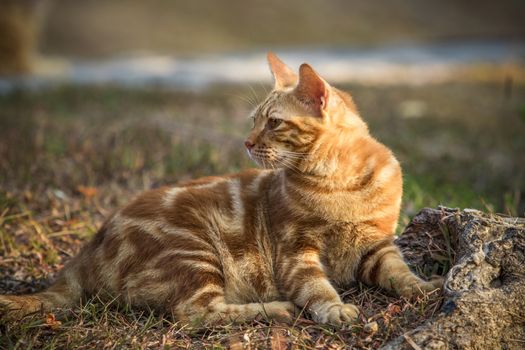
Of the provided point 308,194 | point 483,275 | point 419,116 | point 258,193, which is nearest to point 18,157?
point 258,193

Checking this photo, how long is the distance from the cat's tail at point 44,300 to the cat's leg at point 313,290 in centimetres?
101

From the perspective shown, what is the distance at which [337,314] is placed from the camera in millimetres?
2484

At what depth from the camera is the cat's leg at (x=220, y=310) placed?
264 cm

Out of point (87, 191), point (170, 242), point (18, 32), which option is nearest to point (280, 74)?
point (170, 242)

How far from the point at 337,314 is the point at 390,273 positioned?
38cm

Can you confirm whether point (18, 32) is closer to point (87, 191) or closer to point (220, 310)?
point (87, 191)

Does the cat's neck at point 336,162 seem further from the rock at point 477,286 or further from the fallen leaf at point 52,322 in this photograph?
the fallen leaf at point 52,322

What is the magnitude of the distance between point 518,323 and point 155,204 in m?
1.74

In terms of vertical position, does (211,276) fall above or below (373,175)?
below

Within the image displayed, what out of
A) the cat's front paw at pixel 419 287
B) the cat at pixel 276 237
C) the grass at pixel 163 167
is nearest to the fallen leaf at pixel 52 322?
the grass at pixel 163 167

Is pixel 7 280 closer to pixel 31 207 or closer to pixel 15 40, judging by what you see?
pixel 31 207

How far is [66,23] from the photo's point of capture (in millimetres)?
13422

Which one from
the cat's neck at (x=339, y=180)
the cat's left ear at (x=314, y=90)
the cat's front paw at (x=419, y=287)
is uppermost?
the cat's left ear at (x=314, y=90)

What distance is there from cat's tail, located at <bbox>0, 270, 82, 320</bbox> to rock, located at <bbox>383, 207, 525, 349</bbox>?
1.51m
